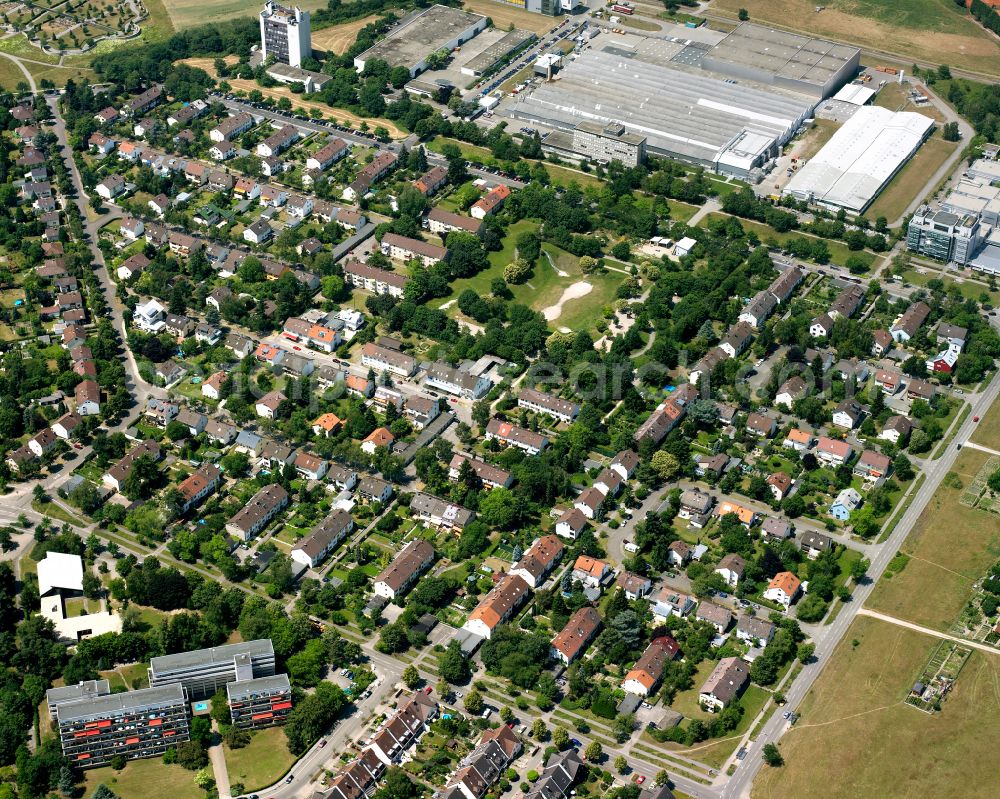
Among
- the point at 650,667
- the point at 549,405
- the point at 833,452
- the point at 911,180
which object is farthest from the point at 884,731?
the point at 911,180

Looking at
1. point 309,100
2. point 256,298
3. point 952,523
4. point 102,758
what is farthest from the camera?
point 309,100

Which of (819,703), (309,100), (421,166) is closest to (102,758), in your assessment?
(819,703)

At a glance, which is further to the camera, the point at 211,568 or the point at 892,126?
the point at 892,126

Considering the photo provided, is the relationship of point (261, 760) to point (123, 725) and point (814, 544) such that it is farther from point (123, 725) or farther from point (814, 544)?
point (814, 544)

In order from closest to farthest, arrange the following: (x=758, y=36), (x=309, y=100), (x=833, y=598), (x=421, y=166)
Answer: (x=833, y=598)
(x=421, y=166)
(x=309, y=100)
(x=758, y=36)

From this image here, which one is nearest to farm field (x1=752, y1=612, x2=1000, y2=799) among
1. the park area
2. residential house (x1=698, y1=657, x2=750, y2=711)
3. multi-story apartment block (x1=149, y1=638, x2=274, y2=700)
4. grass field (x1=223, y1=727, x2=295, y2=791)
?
residential house (x1=698, y1=657, x2=750, y2=711)

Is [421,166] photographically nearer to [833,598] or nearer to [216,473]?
[216,473]
